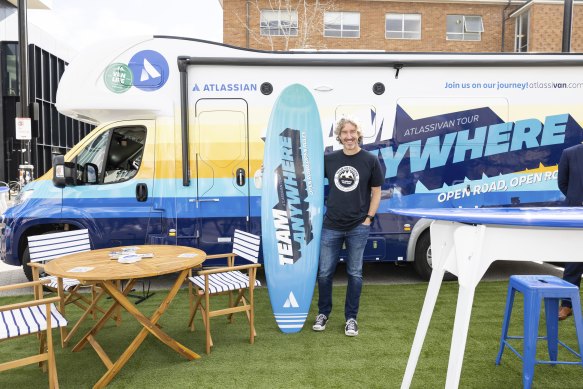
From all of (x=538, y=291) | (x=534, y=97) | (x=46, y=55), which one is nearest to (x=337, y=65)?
(x=534, y=97)

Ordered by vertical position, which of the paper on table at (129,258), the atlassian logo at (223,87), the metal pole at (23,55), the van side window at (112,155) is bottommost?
the paper on table at (129,258)

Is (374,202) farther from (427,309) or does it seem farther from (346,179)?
(427,309)

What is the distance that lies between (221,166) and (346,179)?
5.84ft

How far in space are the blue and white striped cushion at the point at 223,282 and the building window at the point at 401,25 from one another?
56.6 feet

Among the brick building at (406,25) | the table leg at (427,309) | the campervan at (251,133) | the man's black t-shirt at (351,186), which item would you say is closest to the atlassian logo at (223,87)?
the campervan at (251,133)

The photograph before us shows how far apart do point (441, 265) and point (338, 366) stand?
133cm

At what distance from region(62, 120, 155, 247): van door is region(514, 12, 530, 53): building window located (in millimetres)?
18776

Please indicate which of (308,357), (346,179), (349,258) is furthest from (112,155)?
(308,357)

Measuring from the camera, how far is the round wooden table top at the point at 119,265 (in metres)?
2.87

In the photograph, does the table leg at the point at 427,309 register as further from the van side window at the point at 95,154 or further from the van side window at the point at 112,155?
the van side window at the point at 95,154

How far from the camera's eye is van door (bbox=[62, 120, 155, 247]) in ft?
16.2

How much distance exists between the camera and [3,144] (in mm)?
16984

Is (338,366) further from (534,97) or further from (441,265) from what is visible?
(534,97)

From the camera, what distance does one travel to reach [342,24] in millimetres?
18281
